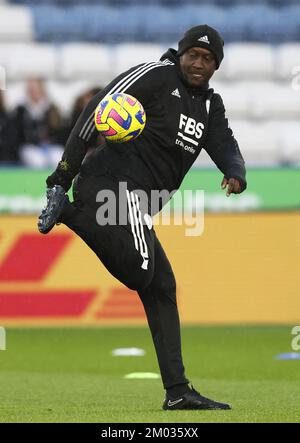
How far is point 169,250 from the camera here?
1470cm

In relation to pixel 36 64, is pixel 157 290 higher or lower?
lower

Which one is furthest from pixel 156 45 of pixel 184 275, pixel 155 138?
pixel 155 138

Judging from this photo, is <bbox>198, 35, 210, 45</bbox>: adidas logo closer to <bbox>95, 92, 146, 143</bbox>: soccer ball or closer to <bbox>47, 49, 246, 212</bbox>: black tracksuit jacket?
<bbox>47, 49, 246, 212</bbox>: black tracksuit jacket

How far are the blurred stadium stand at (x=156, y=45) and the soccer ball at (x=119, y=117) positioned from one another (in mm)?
9952

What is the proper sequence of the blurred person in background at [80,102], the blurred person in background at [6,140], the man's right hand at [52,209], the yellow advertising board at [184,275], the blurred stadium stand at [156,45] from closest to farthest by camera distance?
the man's right hand at [52,209] < the yellow advertising board at [184,275] < the blurred person in background at [6,140] < the blurred person in background at [80,102] < the blurred stadium stand at [156,45]

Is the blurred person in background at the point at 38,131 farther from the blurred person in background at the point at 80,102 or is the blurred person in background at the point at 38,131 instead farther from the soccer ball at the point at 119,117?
the soccer ball at the point at 119,117

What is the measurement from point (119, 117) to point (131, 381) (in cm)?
338

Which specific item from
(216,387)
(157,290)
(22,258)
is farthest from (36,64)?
(157,290)

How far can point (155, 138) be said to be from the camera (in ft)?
25.6

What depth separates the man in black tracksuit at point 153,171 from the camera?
7.57 m

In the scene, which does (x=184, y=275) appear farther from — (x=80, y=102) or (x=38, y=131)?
(x=38, y=131)

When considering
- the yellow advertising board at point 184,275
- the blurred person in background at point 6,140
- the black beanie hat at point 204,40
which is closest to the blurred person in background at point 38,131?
the blurred person in background at point 6,140
